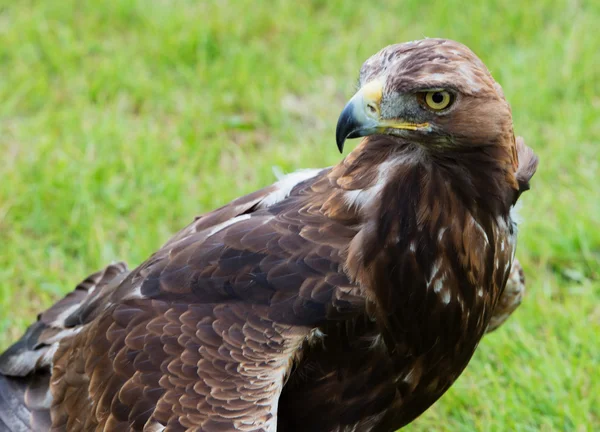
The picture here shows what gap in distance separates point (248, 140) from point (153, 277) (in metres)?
3.56

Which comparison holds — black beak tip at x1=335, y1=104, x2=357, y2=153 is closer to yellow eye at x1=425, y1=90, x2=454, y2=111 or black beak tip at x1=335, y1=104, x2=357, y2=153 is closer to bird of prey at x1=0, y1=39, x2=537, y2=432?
bird of prey at x1=0, y1=39, x2=537, y2=432

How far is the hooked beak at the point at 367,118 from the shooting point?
3.41 meters

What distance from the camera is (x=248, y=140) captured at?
760cm

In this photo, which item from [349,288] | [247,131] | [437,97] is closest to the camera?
[437,97]

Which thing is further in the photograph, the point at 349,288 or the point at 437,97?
the point at 349,288

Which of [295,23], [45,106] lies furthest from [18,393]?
[295,23]

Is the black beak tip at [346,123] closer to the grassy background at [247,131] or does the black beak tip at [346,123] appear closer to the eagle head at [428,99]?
the eagle head at [428,99]

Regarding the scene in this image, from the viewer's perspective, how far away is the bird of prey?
348 centimetres

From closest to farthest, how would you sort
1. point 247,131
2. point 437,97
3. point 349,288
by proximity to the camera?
point 437,97 < point 349,288 < point 247,131

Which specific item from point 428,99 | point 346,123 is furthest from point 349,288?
point 428,99

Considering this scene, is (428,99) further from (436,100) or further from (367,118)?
(367,118)

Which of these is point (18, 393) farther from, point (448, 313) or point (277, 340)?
point (448, 313)

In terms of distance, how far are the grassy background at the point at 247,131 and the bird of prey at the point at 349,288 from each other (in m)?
1.47

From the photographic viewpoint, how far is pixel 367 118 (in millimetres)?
3426
